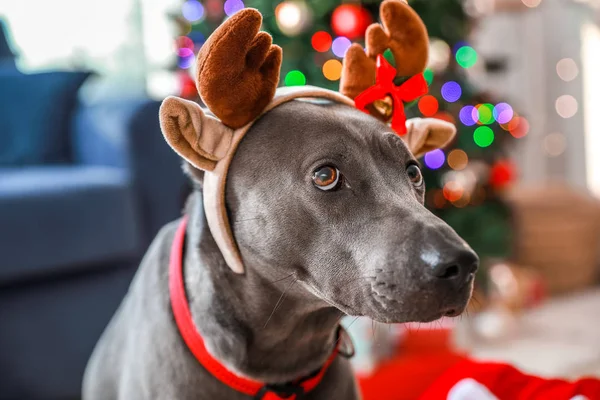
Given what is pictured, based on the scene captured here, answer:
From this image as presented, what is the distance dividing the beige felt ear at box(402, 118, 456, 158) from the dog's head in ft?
0.39

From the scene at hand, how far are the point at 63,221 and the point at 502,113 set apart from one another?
1.70m

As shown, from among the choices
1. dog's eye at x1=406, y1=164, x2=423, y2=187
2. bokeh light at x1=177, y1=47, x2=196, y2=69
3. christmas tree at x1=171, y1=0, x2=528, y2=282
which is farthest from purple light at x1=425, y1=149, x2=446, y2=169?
dog's eye at x1=406, y1=164, x2=423, y2=187

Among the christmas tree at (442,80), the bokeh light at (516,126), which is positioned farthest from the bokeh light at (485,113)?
the bokeh light at (516,126)

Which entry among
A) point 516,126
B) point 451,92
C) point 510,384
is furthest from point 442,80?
point 510,384

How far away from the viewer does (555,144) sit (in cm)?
418

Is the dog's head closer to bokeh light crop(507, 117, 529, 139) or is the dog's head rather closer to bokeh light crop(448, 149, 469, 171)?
bokeh light crop(448, 149, 469, 171)

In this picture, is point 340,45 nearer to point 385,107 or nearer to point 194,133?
point 385,107

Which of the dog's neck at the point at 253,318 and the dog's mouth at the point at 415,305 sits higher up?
the dog's mouth at the point at 415,305

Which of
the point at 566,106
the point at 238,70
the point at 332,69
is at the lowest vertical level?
the point at 566,106

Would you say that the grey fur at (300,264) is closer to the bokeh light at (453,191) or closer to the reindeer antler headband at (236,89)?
the reindeer antler headband at (236,89)

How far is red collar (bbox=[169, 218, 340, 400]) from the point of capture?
0.91 m

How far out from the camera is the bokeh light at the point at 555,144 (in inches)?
164

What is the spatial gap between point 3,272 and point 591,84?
11.9ft

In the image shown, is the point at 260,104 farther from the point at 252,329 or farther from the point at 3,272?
the point at 3,272
